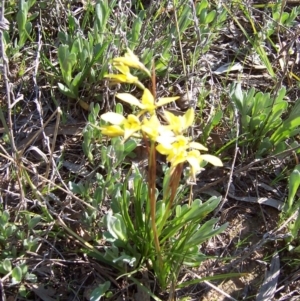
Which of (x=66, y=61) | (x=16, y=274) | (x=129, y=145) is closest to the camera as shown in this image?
(x=16, y=274)

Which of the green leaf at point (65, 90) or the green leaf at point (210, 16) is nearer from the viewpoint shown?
the green leaf at point (65, 90)

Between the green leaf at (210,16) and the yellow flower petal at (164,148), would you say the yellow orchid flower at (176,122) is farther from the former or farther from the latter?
the green leaf at (210,16)

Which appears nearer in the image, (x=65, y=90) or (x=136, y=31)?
(x=65, y=90)

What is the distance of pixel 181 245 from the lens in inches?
70.2

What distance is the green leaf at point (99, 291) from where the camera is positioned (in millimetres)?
1826

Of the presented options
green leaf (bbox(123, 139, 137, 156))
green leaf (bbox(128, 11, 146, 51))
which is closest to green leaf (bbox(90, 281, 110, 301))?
green leaf (bbox(123, 139, 137, 156))

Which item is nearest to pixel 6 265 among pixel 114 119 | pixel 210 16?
pixel 114 119

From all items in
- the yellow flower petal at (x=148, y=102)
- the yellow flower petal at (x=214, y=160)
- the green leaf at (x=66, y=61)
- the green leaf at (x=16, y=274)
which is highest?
the yellow flower petal at (x=148, y=102)

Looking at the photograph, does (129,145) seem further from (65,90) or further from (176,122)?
(176,122)

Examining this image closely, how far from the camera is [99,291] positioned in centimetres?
185

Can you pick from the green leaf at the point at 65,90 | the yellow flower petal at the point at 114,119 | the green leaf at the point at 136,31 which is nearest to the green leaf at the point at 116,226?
the yellow flower petal at the point at 114,119

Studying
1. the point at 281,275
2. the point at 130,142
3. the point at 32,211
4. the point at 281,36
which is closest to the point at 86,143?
the point at 130,142

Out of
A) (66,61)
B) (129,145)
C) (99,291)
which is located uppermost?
(66,61)

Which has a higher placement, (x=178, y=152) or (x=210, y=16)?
(x=178, y=152)
